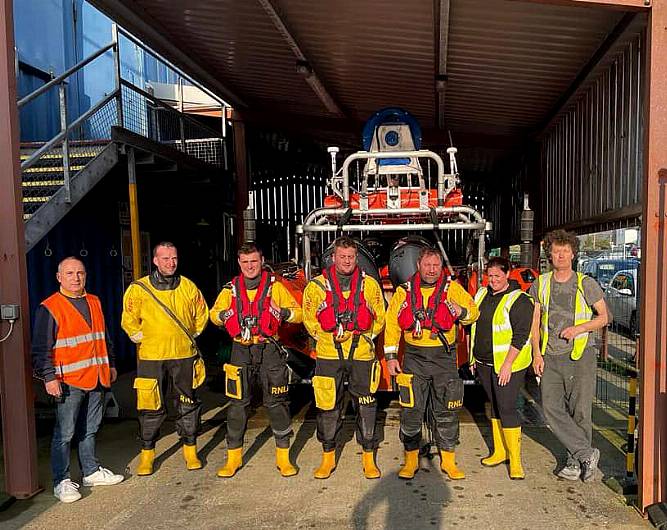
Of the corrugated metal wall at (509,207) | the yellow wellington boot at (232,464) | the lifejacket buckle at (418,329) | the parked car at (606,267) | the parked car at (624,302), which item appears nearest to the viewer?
the lifejacket buckle at (418,329)

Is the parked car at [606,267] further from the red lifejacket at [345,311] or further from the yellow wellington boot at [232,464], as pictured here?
the yellow wellington boot at [232,464]

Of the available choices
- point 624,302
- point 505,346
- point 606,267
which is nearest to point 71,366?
point 505,346

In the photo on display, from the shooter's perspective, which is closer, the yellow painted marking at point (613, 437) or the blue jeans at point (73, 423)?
the blue jeans at point (73, 423)

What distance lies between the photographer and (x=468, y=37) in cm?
605

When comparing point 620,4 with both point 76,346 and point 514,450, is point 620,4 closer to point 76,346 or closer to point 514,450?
point 514,450

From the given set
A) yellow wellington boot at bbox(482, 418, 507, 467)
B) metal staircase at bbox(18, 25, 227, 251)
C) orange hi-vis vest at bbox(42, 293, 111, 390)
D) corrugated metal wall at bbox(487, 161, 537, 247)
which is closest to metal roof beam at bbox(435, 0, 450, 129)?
corrugated metal wall at bbox(487, 161, 537, 247)

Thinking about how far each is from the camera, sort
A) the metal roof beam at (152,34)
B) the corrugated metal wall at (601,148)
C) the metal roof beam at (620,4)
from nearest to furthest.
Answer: the metal roof beam at (620,4) → the corrugated metal wall at (601,148) → the metal roof beam at (152,34)

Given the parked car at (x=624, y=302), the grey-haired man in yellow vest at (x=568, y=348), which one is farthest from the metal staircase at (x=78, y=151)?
the parked car at (x=624, y=302)

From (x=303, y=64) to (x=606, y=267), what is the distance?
17.0 ft

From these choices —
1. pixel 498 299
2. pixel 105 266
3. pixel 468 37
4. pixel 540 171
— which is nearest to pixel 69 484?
pixel 498 299

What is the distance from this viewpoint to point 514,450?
398 cm

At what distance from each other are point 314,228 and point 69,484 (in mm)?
2638

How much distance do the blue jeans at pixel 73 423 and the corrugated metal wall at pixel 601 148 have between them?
4.47 metres

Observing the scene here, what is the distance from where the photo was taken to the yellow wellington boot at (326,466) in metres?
4.05
